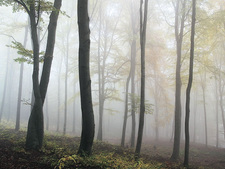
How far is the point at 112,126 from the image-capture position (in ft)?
131

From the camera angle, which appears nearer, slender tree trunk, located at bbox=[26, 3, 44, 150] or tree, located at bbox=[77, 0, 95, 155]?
tree, located at bbox=[77, 0, 95, 155]

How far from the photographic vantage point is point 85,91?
521cm

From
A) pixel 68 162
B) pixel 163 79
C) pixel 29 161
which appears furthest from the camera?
pixel 163 79

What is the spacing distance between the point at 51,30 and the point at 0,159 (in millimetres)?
4996

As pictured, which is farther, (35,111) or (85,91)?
(35,111)

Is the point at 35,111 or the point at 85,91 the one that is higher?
the point at 85,91

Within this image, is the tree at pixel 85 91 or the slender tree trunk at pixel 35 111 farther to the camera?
the slender tree trunk at pixel 35 111

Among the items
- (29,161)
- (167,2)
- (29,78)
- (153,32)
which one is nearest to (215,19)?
(167,2)

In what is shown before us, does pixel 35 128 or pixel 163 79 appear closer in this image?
pixel 35 128

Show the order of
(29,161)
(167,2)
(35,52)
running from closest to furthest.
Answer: (29,161)
(35,52)
(167,2)

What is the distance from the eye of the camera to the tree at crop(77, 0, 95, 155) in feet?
16.9

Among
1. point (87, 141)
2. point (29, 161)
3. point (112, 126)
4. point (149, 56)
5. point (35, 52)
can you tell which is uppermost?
point (149, 56)

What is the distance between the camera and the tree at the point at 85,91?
203 inches

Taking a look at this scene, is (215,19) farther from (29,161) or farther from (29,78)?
(29,78)
